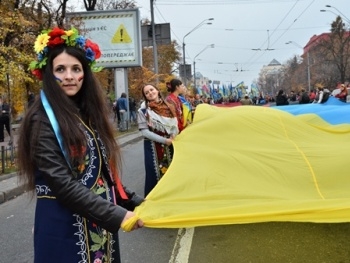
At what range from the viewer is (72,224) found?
186cm

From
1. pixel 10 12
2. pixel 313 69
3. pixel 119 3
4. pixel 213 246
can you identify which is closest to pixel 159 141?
pixel 213 246

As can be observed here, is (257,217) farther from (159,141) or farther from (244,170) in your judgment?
(159,141)

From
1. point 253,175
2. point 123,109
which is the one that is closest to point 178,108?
point 253,175

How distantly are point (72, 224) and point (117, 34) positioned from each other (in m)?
19.7

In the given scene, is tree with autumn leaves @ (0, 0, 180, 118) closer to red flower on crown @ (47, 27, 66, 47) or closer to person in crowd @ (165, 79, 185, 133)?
person in crowd @ (165, 79, 185, 133)

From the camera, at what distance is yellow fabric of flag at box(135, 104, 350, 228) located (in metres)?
2.59

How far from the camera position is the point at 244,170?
3.77m

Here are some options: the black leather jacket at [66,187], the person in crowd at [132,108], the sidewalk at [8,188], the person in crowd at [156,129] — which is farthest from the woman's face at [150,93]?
the person in crowd at [132,108]

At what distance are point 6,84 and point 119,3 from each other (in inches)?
958

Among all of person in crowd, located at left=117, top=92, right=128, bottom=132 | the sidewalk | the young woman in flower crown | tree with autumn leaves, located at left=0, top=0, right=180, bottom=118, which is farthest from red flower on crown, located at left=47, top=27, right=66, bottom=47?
person in crowd, located at left=117, top=92, right=128, bottom=132

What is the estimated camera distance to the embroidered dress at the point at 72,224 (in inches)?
72.0

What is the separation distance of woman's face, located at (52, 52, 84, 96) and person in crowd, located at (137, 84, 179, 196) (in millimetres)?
3324

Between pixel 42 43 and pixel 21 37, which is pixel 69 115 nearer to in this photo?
pixel 42 43

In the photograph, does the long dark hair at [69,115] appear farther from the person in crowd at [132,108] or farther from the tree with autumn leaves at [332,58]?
the tree with autumn leaves at [332,58]
